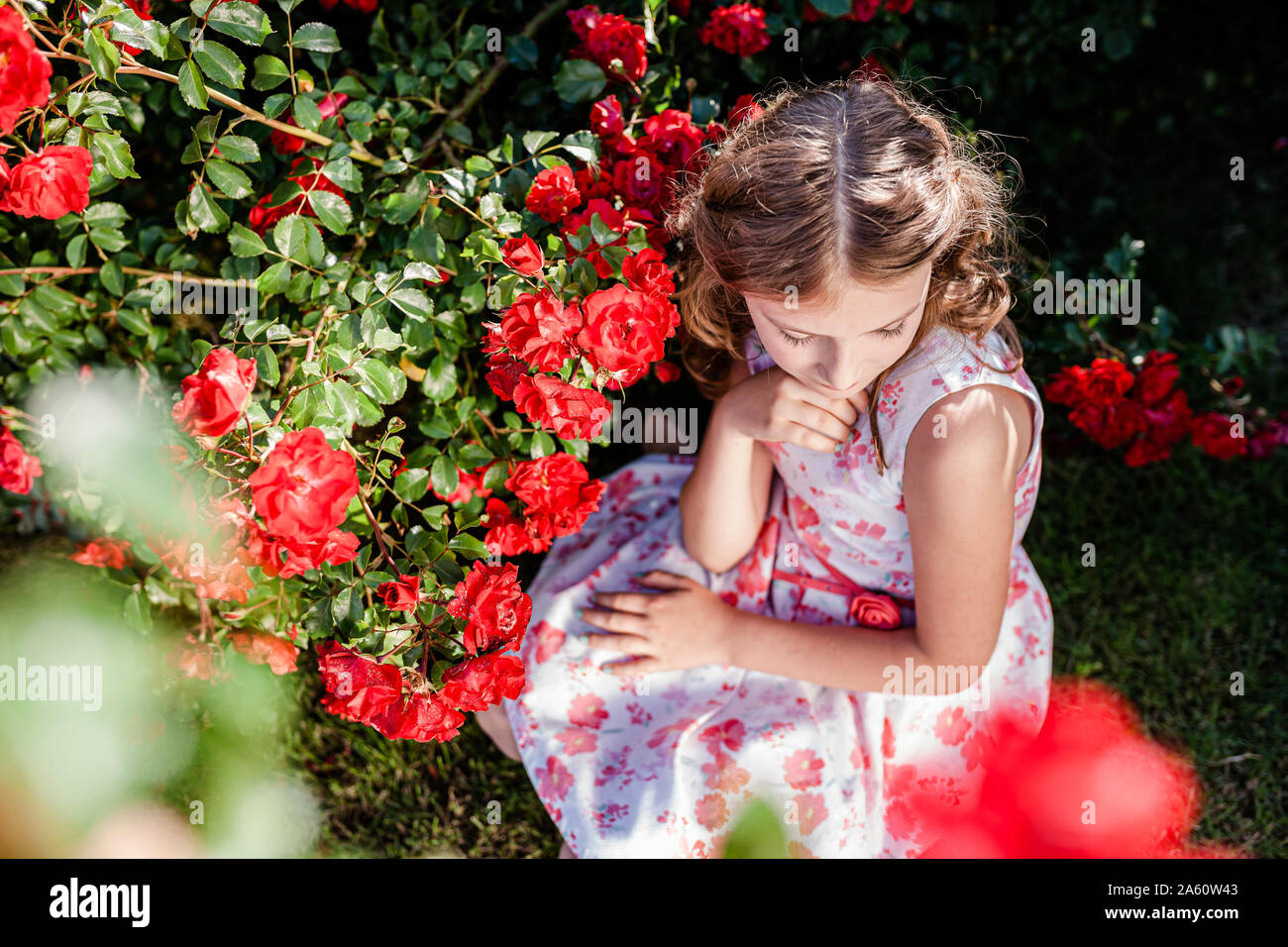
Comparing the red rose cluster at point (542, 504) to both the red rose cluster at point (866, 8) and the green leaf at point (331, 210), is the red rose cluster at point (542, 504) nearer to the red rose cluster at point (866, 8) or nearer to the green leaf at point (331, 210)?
the green leaf at point (331, 210)

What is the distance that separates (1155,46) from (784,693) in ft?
7.60

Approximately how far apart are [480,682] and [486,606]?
104mm

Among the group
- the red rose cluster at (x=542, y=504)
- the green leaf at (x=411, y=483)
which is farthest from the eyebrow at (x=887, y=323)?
the green leaf at (x=411, y=483)

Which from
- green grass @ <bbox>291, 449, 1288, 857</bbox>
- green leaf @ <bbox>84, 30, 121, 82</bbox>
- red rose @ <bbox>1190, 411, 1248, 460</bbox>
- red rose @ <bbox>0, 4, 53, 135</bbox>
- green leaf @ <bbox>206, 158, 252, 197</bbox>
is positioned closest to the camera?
red rose @ <bbox>0, 4, 53, 135</bbox>

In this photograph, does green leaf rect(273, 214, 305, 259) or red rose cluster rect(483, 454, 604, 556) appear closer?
green leaf rect(273, 214, 305, 259)

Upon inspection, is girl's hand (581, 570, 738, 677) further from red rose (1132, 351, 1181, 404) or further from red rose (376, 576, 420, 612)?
red rose (1132, 351, 1181, 404)

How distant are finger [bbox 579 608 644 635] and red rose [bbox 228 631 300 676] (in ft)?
1.77

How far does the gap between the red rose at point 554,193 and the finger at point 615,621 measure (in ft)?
Result: 2.47

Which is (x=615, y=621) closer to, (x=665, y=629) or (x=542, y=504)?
(x=665, y=629)

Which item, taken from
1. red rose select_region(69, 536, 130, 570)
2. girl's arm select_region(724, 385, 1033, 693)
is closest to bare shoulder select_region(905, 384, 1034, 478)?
girl's arm select_region(724, 385, 1033, 693)

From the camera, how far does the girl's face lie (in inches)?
50.0

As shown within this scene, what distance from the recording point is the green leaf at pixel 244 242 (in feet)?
4.56

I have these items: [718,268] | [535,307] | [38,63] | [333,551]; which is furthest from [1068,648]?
[38,63]

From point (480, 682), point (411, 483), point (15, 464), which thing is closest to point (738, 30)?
point (411, 483)
